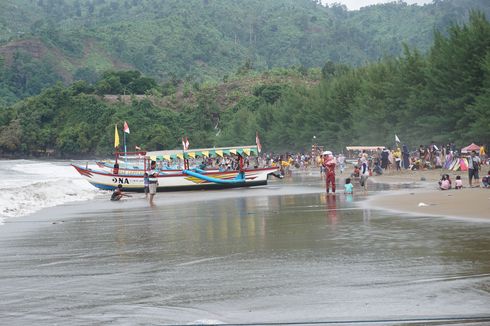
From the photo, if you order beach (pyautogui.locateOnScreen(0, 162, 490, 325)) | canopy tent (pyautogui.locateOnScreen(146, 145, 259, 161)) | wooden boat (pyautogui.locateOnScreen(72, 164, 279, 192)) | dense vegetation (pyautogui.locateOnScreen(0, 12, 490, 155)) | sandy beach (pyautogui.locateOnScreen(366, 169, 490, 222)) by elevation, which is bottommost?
beach (pyautogui.locateOnScreen(0, 162, 490, 325))

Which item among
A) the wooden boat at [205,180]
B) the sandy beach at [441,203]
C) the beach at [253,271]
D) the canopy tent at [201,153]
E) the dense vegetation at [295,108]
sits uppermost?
the dense vegetation at [295,108]

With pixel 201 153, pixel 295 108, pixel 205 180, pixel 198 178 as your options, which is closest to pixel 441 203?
pixel 205 180

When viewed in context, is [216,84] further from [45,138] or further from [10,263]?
[10,263]

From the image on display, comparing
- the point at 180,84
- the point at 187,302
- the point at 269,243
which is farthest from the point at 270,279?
the point at 180,84

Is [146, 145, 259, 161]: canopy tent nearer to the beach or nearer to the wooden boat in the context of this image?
the wooden boat

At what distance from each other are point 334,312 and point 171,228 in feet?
34.8

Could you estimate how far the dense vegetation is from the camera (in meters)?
51.2

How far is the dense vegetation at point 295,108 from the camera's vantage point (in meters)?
51.2

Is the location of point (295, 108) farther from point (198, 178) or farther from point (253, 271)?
point (253, 271)

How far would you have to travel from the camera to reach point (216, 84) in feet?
543

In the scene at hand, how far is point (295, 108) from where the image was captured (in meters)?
96.8

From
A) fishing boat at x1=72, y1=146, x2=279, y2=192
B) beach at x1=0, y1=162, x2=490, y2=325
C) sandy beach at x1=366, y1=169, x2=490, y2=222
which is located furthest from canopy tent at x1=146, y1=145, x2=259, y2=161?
beach at x1=0, y1=162, x2=490, y2=325

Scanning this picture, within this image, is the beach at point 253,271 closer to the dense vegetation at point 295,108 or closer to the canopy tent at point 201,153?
the canopy tent at point 201,153

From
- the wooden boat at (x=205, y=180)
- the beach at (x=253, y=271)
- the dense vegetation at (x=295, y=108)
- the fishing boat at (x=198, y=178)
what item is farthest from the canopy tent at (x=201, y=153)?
the beach at (x=253, y=271)
